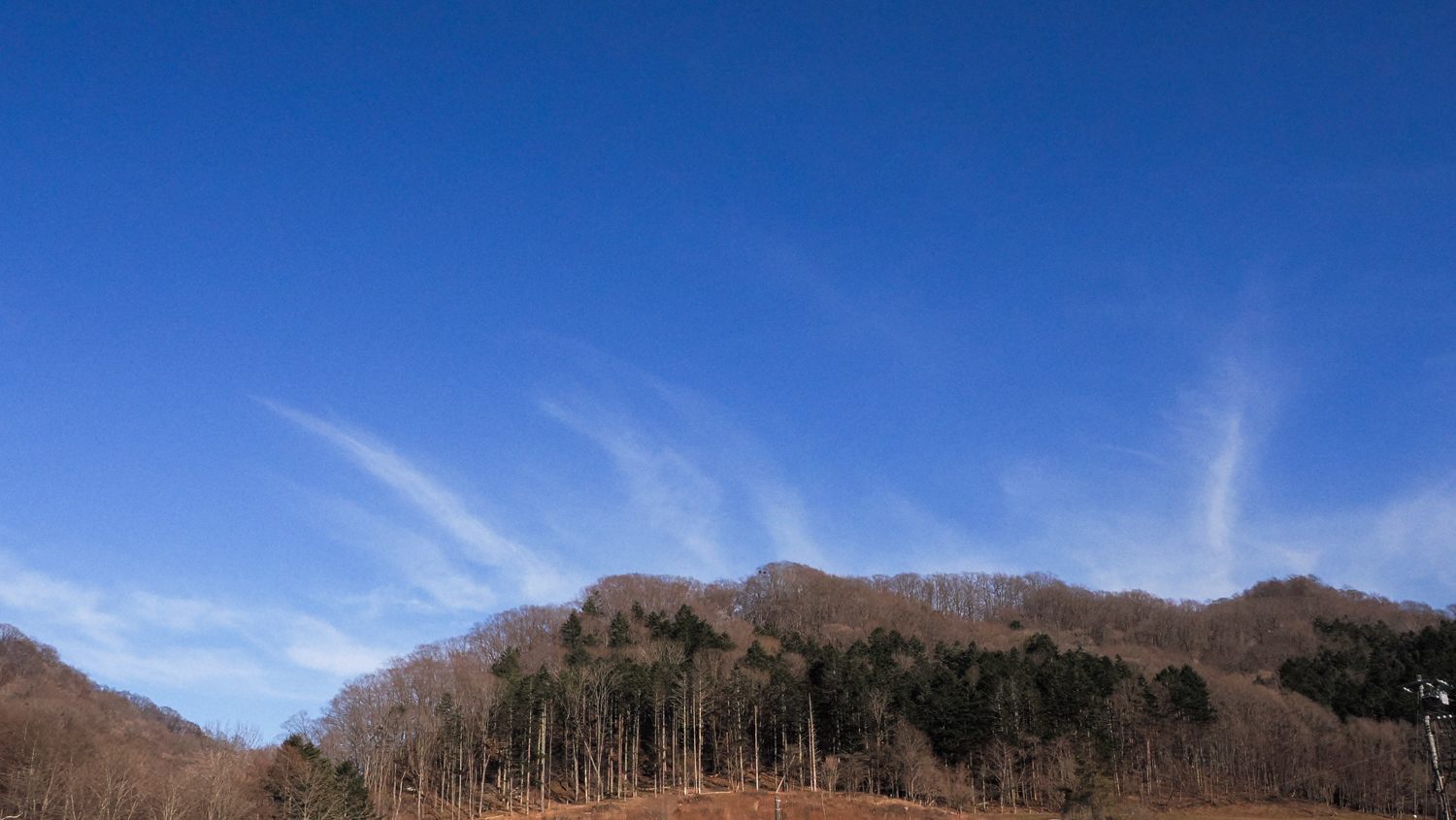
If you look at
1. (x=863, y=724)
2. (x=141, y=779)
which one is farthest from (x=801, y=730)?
(x=141, y=779)

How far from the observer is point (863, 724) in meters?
83.5

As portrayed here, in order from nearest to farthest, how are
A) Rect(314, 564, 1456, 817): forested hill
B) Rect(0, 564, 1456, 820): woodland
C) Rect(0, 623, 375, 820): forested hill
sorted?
Rect(0, 623, 375, 820): forested hill < Rect(0, 564, 1456, 820): woodland < Rect(314, 564, 1456, 817): forested hill

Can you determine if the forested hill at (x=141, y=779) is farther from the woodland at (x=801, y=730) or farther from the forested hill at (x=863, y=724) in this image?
the forested hill at (x=863, y=724)

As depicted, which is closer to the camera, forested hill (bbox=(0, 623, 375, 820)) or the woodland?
forested hill (bbox=(0, 623, 375, 820))

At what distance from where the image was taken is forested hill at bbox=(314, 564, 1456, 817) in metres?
80.8

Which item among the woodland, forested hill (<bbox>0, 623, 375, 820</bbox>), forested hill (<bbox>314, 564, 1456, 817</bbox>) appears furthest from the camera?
forested hill (<bbox>314, 564, 1456, 817</bbox>)

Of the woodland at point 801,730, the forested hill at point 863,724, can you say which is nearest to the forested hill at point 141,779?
the woodland at point 801,730

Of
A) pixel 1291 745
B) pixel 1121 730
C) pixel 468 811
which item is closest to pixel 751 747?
pixel 468 811

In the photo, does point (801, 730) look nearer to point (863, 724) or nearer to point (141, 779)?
point (863, 724)

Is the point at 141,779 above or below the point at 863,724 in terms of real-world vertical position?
below

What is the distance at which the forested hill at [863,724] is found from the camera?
80812 millimetres

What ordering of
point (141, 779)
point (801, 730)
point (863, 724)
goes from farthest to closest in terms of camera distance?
point (801, 730)
point (863, 724)
point (141, 779)

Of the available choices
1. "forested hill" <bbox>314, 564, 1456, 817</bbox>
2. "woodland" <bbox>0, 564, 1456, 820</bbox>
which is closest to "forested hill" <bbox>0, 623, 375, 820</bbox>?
"woodland" <bbox>0, 564, 1456, 820</bbox>

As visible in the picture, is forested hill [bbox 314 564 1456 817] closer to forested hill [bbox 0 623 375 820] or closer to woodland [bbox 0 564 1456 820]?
woodland [bbox 0 564 1456 820]
